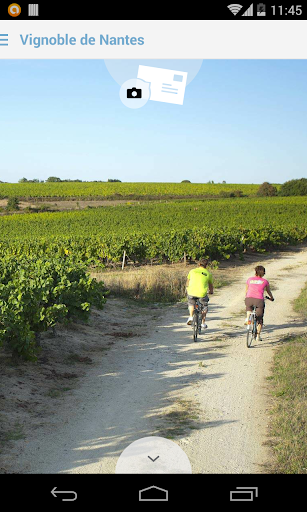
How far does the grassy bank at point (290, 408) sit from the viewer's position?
5.55m

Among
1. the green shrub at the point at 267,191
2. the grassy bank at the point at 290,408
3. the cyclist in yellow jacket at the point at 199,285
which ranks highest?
the green shrub at the point at 267,191

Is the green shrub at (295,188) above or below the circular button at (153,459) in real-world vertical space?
above

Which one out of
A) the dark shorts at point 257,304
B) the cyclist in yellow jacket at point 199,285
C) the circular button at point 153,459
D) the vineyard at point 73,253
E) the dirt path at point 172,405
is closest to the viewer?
the circular button at point 153,459

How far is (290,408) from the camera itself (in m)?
7.05

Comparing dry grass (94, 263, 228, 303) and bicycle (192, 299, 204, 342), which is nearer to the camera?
bicycle (192, 299, 204, 342)

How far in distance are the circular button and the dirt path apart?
0.22 m

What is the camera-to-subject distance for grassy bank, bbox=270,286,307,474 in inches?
218

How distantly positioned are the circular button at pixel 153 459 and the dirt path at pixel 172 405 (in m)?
0.22
